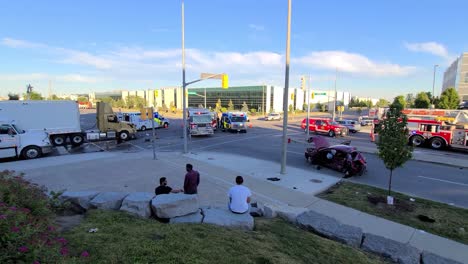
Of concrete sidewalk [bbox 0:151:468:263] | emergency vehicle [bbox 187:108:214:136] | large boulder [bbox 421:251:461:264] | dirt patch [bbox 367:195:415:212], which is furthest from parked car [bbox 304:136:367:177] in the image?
emergency vehicle [bbox 187:108:214:136]

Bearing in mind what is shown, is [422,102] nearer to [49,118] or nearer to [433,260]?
[433,260]

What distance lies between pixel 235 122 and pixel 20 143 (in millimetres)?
20012

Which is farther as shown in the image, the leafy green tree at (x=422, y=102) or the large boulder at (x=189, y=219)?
the leafy green tree at (x=422, y=102)

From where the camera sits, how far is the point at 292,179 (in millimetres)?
11484

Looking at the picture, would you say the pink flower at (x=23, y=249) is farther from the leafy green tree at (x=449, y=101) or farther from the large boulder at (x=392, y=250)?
the leafy green tree at (x=449, y=101)

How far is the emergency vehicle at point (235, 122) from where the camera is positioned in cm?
3062

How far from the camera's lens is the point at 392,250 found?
5.24 meters

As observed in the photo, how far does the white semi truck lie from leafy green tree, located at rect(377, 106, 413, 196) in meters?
19.1

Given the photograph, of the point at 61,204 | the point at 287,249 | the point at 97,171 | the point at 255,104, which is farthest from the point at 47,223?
the point at 255,104

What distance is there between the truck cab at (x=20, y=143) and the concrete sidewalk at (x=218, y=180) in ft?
4.94

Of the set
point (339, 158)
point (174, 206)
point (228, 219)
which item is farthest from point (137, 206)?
point (339, 158)

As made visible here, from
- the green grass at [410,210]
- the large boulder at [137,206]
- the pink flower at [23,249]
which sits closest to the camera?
the pink flower at [23,249]

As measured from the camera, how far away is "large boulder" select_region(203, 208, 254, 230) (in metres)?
5.79

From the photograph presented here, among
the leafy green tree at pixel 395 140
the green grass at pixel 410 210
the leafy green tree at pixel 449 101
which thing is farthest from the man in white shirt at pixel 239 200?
the leafy green tree at pixel 449 101
